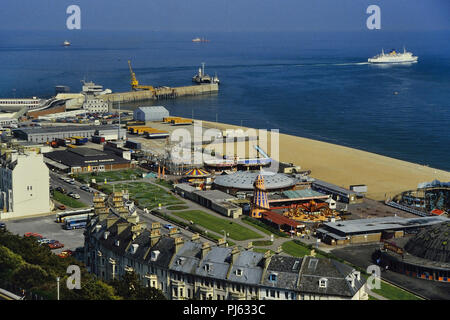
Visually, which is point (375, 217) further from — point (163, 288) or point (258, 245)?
point (163, 288)

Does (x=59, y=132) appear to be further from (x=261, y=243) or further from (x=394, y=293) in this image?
(x=394, y=293)

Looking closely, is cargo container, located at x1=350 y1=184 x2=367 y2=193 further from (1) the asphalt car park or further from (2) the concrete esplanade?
(2) the concrete esplanade

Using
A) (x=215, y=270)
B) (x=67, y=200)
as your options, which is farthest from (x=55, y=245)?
(x=215, y=270)

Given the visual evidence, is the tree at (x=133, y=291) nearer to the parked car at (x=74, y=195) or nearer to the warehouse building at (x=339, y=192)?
the parked car at (x=74, y=195)

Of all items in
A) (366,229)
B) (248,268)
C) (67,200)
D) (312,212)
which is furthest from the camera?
(67,200)

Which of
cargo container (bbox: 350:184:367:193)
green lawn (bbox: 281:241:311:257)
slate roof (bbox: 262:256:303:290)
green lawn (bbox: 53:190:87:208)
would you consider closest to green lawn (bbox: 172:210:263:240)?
green lawn (bbox: 281:241:311:257)

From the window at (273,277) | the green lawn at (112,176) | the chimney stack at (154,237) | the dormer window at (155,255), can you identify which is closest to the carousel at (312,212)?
the green lawn at (112,176)
